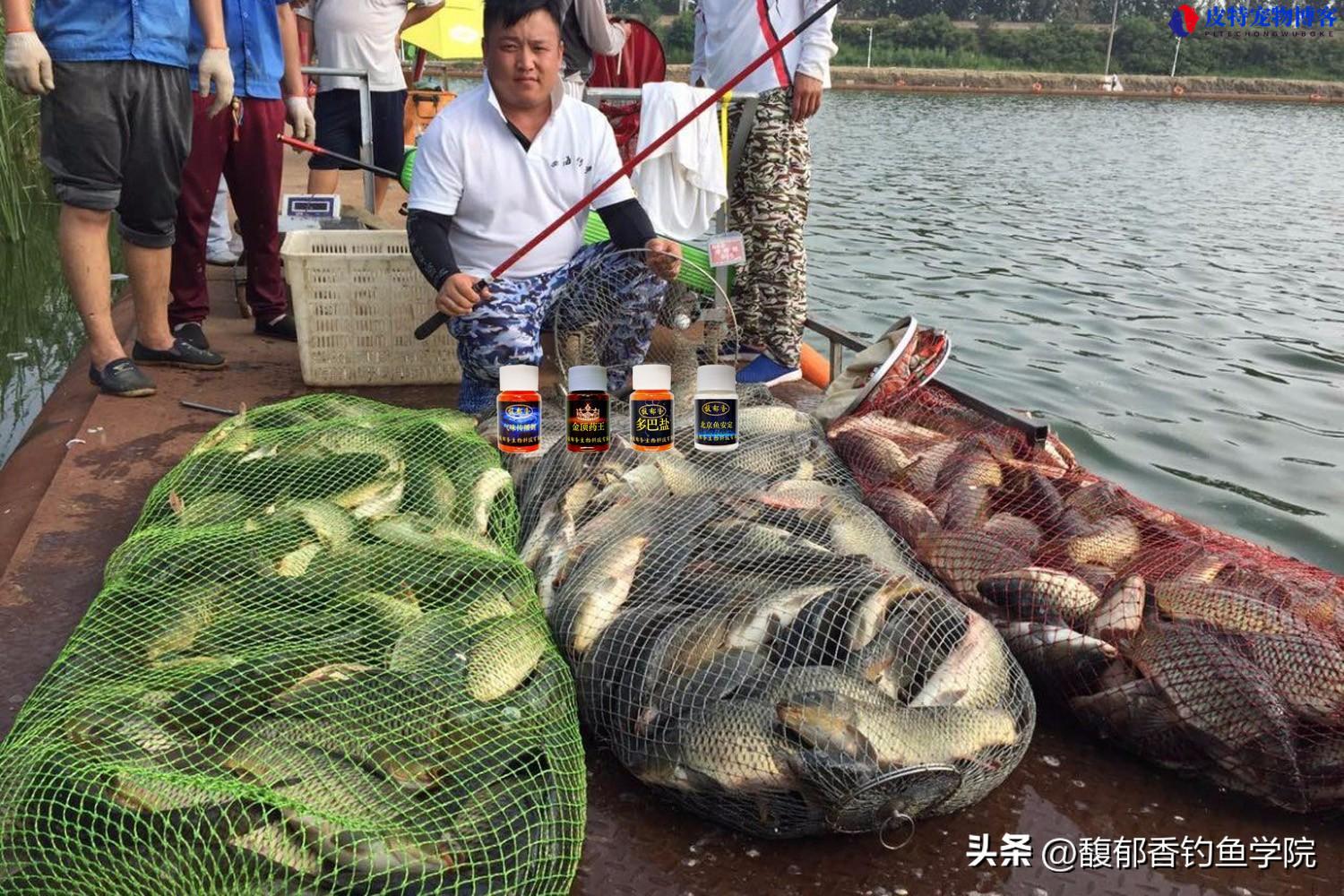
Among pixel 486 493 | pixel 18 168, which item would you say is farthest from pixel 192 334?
pixel 18 168

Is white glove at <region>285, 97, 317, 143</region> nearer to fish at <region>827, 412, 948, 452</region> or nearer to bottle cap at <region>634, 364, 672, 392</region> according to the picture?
bottle cap at <region>634, 364, 672, 392</region>

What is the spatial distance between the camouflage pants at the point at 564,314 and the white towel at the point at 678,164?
737 mm

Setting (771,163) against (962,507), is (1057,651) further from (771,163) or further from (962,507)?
(771,163)

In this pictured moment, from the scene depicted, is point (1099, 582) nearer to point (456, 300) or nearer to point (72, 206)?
point (456, 300)

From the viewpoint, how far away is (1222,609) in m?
2.69

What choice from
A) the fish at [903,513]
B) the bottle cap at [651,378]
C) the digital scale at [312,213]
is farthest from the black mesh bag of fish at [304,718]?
the digital scale at [312,213]

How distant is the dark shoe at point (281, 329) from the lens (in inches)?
213

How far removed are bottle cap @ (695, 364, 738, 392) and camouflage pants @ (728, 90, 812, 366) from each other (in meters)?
1.69

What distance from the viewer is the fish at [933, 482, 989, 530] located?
3216mm

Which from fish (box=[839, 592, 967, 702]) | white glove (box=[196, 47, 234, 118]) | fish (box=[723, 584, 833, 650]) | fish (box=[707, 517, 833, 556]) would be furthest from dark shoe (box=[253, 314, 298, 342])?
fish (box=[839, 592, 967, 702])

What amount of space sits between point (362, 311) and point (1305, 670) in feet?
11.6

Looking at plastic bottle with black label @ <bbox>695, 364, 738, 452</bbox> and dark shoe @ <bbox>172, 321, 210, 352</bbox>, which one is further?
dark shoe @ <bbox>172, 321, 210, 352</bbox>

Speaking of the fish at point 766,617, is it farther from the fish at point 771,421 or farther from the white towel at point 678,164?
the white towel at point 678,164

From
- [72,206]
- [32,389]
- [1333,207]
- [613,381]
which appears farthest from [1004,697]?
[1333,207]
